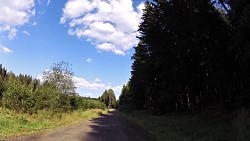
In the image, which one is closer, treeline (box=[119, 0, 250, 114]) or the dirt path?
the dirt path

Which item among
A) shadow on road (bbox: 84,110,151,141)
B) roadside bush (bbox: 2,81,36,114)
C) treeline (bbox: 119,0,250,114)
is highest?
treeline (bbox: 119,0,250,114)

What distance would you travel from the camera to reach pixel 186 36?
27.2 m

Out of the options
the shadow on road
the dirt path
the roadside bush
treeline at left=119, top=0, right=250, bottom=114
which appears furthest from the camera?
the roadside bush

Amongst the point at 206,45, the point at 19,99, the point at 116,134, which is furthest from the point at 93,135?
the point at 19,99

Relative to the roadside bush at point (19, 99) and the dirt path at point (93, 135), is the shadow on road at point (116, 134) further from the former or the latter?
the roadside bush at point (19, 99)

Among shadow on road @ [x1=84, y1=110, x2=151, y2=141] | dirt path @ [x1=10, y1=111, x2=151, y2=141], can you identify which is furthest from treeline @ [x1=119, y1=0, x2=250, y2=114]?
dirt path @ [x1=10, y1=111, x2=151, y2=141]

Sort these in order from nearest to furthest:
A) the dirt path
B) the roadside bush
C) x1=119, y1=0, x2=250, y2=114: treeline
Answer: the dirt path, x1=119, y1=0, x2=250, y2=114: treeline, the roadside bush

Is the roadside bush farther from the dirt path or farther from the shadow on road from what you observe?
the dirt path


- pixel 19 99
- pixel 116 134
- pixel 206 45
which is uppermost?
pixel 206 45

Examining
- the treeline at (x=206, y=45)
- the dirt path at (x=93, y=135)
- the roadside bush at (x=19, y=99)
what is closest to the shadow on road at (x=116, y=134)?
the dirt path at (x=93, y=135)

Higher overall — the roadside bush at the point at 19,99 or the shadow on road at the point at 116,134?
the roadside bush at the point at 19,99

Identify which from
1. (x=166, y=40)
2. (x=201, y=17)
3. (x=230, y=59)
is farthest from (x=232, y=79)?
(x=166, y=40)

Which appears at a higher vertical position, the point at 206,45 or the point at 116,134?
the point at 206,45

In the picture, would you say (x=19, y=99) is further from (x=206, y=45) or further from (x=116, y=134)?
(x=206, y=45)
